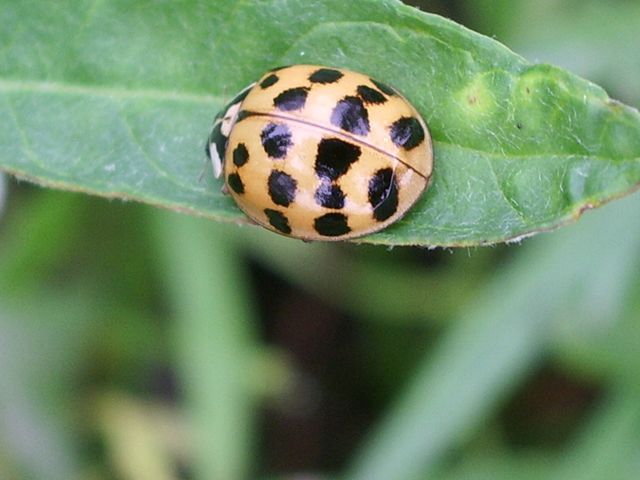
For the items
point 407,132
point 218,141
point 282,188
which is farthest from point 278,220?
point 407,132

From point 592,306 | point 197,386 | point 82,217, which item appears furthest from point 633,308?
point 82,217

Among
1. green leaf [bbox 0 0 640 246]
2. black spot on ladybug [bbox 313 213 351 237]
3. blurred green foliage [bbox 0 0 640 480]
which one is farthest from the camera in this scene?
blurred green foliage [bbox 0 0 640 480]

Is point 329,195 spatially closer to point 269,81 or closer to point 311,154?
point 311,154

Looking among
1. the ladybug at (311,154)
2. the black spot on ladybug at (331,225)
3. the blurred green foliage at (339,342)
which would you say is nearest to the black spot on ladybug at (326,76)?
the ladybug at (311,154)

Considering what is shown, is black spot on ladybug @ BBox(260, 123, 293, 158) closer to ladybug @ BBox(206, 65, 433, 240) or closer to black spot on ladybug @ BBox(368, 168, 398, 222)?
ladybug @ BBox(206, 65, 433, 240)

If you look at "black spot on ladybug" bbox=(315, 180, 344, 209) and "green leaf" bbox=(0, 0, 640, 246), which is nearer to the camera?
"green leaf" bbox=(0, 0, 640, 246)

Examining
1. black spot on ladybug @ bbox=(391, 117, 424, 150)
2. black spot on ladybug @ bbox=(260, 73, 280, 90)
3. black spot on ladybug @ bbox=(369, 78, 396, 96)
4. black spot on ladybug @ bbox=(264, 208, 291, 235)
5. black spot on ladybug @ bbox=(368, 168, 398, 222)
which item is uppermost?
black spot on ladybug @ bbox=(369, 78, 396, 96)

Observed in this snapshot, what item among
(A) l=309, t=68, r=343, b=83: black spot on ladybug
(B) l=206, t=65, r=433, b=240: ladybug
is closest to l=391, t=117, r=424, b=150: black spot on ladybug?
(B) l=206, t=65, r=433, b=240: ladybug

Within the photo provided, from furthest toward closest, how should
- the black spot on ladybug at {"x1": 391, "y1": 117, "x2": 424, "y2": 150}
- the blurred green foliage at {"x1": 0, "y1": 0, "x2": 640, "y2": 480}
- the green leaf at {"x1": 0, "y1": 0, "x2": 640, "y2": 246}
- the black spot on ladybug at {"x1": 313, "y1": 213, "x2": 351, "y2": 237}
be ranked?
the blurred green foliage at {"x1": 0, "y1": 0, "x2": 640, "y2": 480}
the black spot on ladybug at {"x1": 313, "y1": 213, "x2": 351, "y2": 237}
the black spot on ladybug at {"x1": 391, "y1": 117, "x2": 424, "y2": 150}
the green leaf at {"x1": 0, "y1": 0, "x2": 640, "y2": 246}

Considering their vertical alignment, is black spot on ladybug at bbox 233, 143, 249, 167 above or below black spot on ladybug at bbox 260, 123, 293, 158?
below
